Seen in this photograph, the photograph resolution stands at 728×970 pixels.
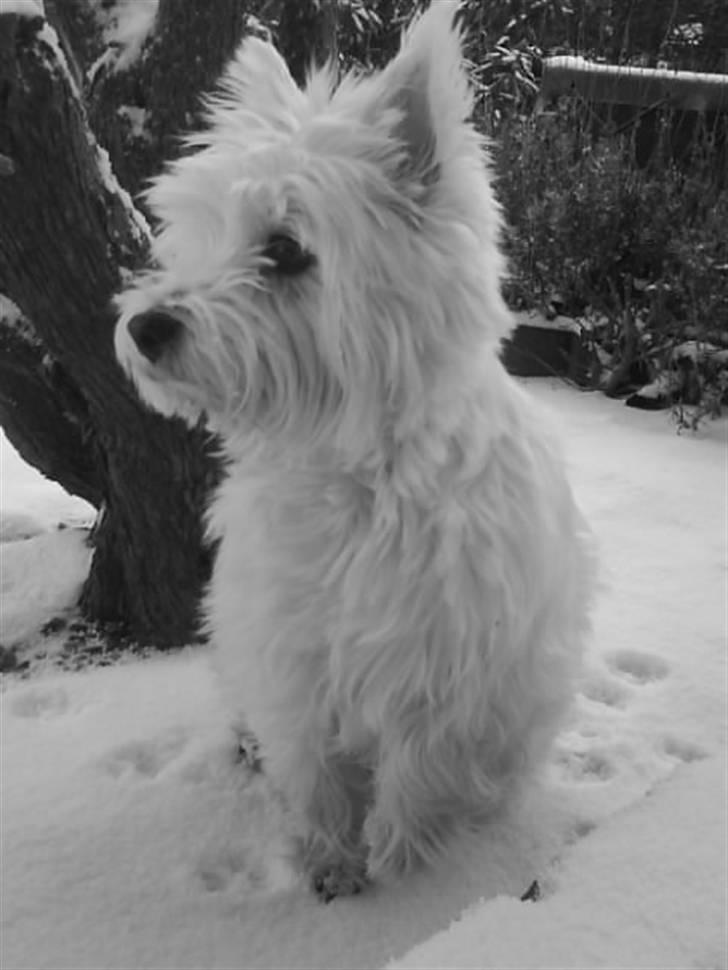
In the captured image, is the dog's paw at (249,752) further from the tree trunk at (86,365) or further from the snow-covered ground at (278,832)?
the tree trunk at (86,365)

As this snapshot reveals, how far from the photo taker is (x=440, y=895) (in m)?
2.27

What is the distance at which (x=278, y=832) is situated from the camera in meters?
2.50

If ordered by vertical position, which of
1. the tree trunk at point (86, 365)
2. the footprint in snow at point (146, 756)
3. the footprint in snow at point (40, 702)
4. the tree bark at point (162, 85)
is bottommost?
the footprint in snow at point (40, 702)

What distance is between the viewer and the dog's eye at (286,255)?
183 centimetres

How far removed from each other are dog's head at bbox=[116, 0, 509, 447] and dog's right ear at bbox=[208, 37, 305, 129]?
19 mm

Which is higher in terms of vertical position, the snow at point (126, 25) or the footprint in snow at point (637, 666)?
the snow at point (126, 25)

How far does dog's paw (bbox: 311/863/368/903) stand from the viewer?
232cm

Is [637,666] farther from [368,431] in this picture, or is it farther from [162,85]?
[162,85]

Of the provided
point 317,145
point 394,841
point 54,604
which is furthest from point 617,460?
point 317,145

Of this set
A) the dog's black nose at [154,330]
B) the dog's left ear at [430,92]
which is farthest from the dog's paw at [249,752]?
the dog's left ear at [430,92]

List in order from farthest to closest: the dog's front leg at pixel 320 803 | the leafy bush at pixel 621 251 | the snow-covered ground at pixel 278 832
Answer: the leafy bush at pixel 621 251
the dog's front leg at pixel 320 803
the snow-covered ground at pixel 278 832

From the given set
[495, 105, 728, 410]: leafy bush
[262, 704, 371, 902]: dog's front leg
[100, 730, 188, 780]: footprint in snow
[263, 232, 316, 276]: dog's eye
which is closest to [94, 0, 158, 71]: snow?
[263, 232, 316, 276]: dog's eye

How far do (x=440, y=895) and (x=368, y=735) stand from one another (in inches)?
14.9

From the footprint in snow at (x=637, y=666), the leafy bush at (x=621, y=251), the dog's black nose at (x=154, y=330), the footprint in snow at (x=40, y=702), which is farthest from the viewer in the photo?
the leafy bush at (x=621, y=251)
